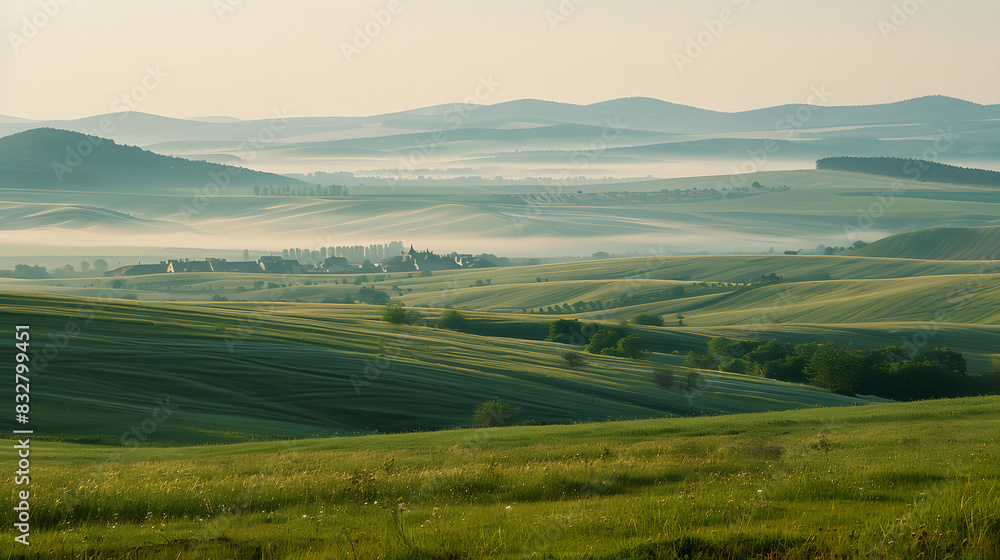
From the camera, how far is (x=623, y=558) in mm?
9164

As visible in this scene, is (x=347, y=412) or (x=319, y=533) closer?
(x=319, y=533)

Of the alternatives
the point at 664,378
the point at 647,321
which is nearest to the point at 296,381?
the point at 664,378

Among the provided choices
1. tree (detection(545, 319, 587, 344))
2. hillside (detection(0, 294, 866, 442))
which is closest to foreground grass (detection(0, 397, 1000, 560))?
hillside (detection(0, 294, 866, 442))

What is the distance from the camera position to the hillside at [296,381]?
4234 centimetres

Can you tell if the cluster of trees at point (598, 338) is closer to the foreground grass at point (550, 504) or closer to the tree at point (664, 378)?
the tree at point (664, 378)

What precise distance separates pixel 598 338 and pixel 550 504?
298 ft

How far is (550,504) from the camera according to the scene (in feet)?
43.4

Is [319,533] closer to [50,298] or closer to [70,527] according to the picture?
[70,527]

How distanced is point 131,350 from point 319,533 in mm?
51119

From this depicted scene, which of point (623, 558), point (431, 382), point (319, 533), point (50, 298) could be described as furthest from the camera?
point (50, 298)

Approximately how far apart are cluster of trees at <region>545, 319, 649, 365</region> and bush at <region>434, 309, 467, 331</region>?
44.2 ft

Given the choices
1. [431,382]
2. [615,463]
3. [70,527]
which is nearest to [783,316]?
[431,382]

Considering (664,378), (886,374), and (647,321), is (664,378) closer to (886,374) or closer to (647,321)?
(886,374)

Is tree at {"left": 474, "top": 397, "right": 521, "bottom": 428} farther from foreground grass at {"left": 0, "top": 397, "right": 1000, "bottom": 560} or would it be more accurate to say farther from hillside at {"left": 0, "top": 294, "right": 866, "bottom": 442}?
foreground grass at {"left": 0, "top": 397, "right": 1000, "bottom": 560}
